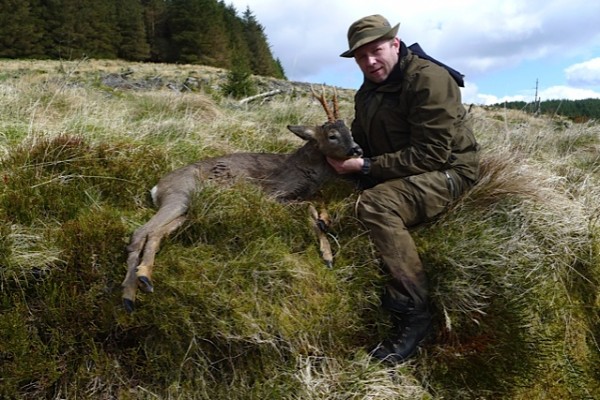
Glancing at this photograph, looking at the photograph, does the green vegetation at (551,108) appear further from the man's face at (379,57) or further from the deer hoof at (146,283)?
the deer hoof at (146,283)

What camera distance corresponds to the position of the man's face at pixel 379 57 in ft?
14.8

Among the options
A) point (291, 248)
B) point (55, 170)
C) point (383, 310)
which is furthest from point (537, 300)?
point (55, 170)

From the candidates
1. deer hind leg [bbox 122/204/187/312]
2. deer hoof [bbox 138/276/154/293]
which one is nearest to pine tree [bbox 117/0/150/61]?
deer hind leg [bbox 122/204/187/312]

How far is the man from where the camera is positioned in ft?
12.9

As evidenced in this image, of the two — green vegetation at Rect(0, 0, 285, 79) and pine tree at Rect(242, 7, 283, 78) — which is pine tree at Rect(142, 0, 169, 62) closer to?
green vegetation at Rect(0, 0, 285, 79)

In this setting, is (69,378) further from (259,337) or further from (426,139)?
(426,139)

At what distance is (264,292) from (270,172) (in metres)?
1.70

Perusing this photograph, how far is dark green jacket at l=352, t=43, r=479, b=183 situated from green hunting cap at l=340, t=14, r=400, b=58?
244mm

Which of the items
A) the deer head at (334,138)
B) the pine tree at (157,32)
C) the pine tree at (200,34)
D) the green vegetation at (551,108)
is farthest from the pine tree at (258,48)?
the deer head at (334,138)

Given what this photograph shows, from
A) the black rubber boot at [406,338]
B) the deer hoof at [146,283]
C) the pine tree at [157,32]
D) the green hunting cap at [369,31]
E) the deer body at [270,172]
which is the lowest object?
the black rubber boot at [406,338]

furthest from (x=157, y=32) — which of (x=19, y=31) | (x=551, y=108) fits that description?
(x=551, y=108)

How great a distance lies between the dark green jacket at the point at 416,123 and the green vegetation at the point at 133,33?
1185 inches

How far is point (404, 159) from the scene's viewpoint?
4.39 meters

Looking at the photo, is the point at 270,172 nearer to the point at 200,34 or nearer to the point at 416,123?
the point at 416,123
